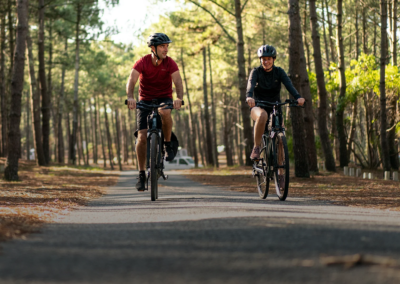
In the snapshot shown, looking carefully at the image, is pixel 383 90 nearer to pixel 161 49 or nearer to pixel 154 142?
pixel 161 49

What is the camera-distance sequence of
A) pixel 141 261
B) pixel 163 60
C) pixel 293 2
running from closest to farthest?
pixel 141 261, pixel 163 60, pixel 293 2

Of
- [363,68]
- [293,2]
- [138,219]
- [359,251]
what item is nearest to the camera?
[359,251]

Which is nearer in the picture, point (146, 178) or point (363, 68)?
point (146, 178)

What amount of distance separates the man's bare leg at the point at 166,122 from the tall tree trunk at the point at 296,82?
658 centimetres

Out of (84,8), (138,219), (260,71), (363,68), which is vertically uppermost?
(84,8)

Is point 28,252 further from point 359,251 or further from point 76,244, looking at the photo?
point 359,251

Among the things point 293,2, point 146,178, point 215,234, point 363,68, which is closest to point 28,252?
point 215,234

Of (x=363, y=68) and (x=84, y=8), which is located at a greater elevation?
(x=84, y=8)

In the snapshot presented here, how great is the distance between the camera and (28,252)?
3.63 meters

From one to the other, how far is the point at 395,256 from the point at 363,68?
21661 millimetres

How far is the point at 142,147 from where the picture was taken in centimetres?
873

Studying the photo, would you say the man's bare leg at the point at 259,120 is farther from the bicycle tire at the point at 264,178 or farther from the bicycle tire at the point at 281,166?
the bicycle tire at the point at 281,166

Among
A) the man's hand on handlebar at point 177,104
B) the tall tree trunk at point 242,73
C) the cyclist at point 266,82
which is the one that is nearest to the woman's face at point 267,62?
the cyclist at point 266,82

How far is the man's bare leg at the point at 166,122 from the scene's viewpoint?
8414 millimetres
